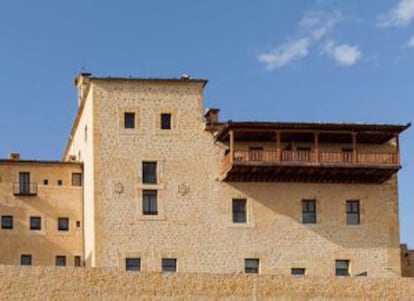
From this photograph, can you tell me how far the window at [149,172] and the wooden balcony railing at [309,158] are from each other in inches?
124

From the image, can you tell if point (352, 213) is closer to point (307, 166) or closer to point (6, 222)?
point (307, 166)

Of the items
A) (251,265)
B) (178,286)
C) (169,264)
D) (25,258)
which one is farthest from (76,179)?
(178,286)

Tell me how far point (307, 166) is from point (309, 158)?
60 cm

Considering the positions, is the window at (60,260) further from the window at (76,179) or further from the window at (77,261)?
the window at (76,179)

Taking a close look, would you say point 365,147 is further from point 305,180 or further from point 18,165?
point 18,165

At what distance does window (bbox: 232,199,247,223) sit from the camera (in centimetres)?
5750

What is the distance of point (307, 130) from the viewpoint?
5747 centimetres

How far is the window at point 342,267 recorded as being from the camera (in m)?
57.8

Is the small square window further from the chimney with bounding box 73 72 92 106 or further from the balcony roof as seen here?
the chimney with bounding box 73 72 92 106

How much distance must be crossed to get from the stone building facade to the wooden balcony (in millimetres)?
55

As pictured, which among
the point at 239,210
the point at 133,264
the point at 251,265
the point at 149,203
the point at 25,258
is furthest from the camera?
the point at 25,258

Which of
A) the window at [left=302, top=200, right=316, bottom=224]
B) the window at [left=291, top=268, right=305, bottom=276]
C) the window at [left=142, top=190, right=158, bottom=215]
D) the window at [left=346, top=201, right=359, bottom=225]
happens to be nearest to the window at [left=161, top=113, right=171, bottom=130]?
the window at [left=142, top=190, right=158, bottom=215]

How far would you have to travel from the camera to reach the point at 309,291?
162 feet

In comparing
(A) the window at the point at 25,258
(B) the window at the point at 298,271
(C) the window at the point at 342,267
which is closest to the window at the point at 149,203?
(A) the window at the point at 25,258
